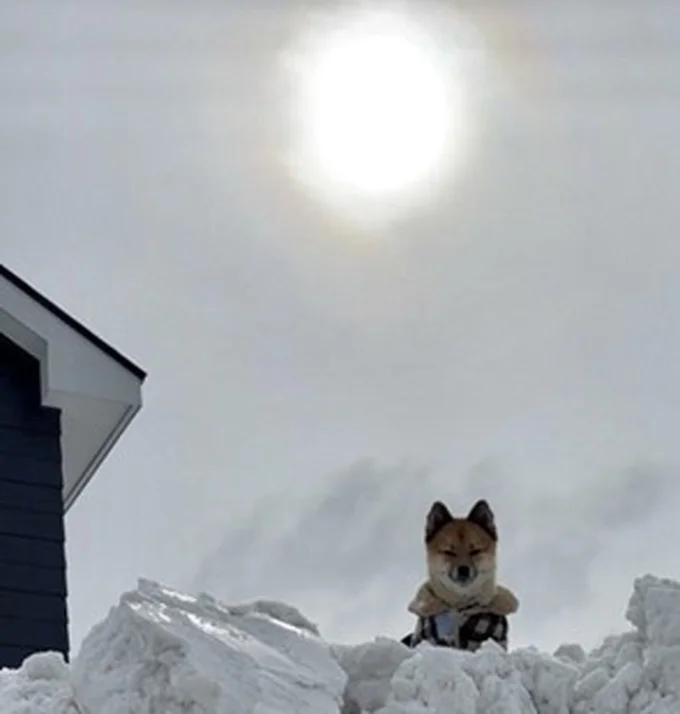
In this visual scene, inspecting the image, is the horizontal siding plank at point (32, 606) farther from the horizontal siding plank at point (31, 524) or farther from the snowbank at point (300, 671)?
the snowbank at point (300, 671)

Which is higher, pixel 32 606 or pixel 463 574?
pixel 32 606

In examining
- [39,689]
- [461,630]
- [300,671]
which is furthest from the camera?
[461,630]

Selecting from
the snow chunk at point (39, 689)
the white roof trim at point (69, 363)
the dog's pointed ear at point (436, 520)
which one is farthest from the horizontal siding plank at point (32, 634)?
the snow chunk at point (39, 689)

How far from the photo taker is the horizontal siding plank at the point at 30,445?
8172 millimetres

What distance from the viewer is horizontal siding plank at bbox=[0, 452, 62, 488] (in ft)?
26.5

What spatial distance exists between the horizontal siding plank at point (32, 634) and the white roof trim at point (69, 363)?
4.05 ft

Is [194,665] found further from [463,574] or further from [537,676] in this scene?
[463,574]

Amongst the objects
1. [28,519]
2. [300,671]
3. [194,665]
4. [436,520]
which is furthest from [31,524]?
[194,665]

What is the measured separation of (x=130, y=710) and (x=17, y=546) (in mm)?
4321

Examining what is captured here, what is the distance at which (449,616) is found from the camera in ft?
18.9

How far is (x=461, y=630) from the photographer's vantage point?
5.69m

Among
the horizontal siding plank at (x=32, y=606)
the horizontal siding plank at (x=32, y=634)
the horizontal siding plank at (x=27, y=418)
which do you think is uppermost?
the horizontal siding plank at (x=27, y=418)

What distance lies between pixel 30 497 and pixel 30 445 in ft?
1.02

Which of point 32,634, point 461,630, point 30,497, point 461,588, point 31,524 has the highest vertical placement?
point 30,497
